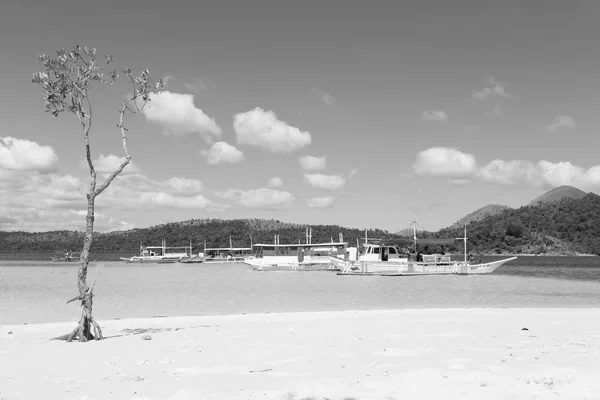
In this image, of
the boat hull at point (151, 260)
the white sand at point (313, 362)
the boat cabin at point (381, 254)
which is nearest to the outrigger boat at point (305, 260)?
the boat cabin at point (381, 254)

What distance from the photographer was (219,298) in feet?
112

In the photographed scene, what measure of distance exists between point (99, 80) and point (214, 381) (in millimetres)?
10149

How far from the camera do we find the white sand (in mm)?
8148

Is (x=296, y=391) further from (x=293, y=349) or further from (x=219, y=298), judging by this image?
(x=219, y=298)

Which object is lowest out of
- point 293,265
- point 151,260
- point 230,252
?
point 151,260

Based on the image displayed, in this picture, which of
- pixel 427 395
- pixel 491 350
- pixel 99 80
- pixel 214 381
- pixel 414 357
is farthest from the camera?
pixel 99 80

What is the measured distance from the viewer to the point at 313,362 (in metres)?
10.5

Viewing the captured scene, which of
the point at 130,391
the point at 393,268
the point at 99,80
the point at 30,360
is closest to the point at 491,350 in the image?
the point at 130,391

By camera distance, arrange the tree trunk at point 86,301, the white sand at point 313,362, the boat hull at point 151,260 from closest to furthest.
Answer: the white sand at point 313,362 < the tree trunk at point 86,301 < the boat hull at point 151,260

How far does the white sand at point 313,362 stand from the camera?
815 cm

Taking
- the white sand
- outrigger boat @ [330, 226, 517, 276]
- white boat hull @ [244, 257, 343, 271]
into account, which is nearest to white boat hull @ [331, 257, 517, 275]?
outrigger boat @ [330, 226, 517, 276]

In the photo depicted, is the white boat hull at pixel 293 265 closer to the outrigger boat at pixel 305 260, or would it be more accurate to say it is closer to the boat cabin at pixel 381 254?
the outrigger boat at pixel 305 260

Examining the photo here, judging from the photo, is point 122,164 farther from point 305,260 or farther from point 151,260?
point 151,260

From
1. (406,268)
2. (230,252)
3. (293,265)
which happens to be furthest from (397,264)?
→ (230,252)
